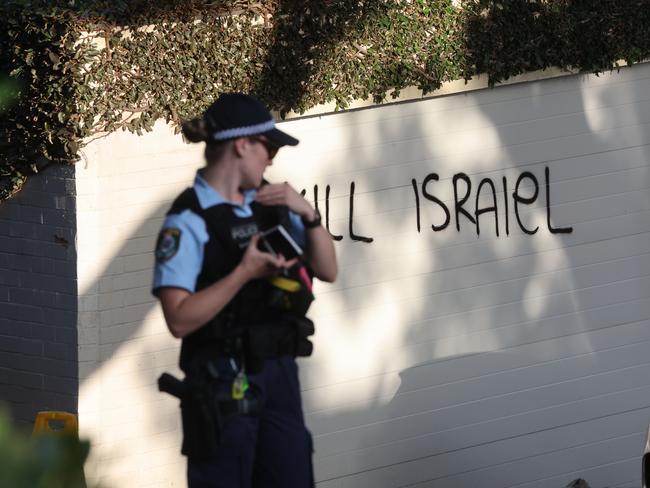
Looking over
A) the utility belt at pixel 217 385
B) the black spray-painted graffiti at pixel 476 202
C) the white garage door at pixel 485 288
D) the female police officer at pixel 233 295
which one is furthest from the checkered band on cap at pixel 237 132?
the black spray-painted graffiti at pixel 476 202

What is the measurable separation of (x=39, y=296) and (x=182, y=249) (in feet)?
7.90

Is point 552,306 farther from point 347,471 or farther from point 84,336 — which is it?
point 84,336

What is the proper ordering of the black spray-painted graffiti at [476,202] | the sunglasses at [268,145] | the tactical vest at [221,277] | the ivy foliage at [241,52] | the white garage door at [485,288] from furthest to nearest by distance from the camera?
the black spray-painted graffiti at [476,202] → the white garage door at [485,288] → the ivy foliage at [241,52] → the sunglasses at [268,145] → the tactical vest at [221,277]

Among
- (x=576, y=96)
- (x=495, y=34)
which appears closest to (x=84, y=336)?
(x=495, y=34)

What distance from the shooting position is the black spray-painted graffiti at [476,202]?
21.0 ft

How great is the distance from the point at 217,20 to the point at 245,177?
2.24 m

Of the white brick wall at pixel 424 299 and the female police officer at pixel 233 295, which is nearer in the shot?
the female police officer at pixel 233 295

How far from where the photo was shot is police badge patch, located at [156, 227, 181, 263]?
3406mm

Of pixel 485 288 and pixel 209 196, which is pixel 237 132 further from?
pixel 485 288

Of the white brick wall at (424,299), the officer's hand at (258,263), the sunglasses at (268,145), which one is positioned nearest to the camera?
the officer's hand at (258,263)

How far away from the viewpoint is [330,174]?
19.9 feet

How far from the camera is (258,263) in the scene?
11.0ft

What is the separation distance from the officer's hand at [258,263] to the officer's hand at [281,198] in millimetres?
158

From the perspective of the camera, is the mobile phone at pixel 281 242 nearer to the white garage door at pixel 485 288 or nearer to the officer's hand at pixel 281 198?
the officer's hand at pixel 281 198
